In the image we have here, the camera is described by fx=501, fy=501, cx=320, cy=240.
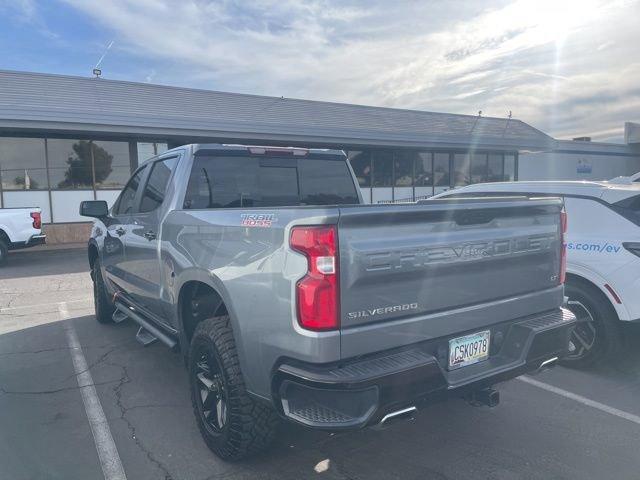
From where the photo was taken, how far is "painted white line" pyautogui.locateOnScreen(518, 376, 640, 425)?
3.82 m

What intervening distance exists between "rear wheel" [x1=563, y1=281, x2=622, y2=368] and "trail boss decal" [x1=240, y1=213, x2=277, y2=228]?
320 centimetres

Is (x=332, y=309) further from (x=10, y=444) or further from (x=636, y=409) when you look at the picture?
A: (x=636, y=409)

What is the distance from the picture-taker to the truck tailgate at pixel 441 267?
97.6 inches

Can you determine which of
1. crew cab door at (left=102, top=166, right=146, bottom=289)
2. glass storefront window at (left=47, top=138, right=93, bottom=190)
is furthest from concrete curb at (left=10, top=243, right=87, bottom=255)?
crew cab door at (left=102, top=166, right=146, bottom=289)

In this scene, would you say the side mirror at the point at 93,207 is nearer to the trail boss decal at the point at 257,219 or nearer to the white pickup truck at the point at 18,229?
the trail boss decal at the point at 257,219

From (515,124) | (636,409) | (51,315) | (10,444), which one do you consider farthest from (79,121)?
(515,124)

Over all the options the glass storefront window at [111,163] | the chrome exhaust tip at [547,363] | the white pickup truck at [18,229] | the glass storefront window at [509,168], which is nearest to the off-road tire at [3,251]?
the white pickup truck at [18,229]

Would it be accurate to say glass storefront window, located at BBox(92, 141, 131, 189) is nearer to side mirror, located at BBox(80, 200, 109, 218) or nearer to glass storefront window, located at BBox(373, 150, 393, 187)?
glass storefront window, located at BBox(373, 150, 393, 187)

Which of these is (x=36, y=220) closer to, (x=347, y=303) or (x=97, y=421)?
(x=97, y=421)

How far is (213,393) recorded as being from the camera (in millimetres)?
3307

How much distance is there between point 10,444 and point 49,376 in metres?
1.35

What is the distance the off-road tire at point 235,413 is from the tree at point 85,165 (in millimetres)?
15214

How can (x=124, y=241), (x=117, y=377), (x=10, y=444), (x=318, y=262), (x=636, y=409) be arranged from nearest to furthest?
1. (x=318, y=262)
2. (x=10, y=444)
3. (x=636, y=409)
4. (x=117, y=377)
5. (x=124, y=241)

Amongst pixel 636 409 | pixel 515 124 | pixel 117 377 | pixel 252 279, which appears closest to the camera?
pixel 252 279
